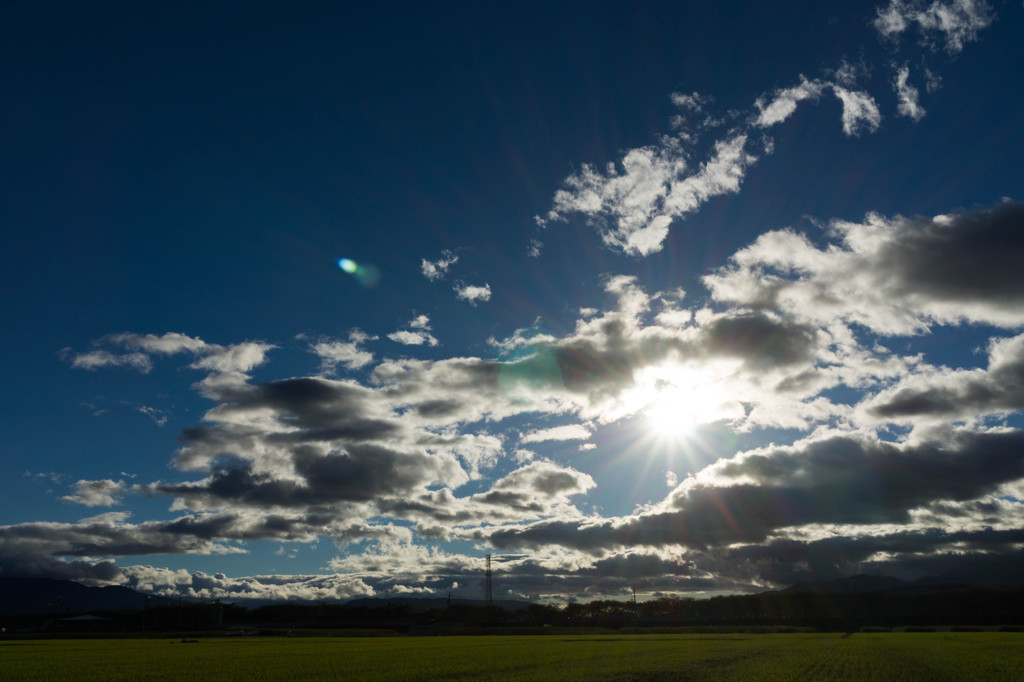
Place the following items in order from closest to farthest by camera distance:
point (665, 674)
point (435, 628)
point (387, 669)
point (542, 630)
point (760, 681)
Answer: point (760, 681) → point (665, 674) → point (387, 669) → point (542, 630) → point (435, 628)

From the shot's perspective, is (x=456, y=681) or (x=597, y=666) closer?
(x=456, y=681)

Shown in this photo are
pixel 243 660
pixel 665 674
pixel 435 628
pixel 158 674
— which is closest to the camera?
pixel 665 674

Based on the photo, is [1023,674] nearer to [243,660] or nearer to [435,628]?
[243,660]

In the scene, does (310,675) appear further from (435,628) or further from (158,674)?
(435,628)

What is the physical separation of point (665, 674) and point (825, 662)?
58.9ft

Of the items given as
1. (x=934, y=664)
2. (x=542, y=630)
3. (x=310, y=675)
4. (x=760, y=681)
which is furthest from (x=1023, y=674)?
(x=542, y=630)

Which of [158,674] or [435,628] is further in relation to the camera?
[435,628]

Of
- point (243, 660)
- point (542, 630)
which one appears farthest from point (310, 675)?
point (542, 630)

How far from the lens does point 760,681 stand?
36.5 metres

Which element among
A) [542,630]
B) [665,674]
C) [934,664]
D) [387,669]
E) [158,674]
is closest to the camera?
[665,674]

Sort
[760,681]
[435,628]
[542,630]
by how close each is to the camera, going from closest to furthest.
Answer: [760,681] → [542,630] → [435,628]

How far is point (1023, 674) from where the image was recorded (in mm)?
42188

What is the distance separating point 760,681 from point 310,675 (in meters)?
28.5

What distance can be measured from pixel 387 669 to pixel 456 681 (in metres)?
11.4
